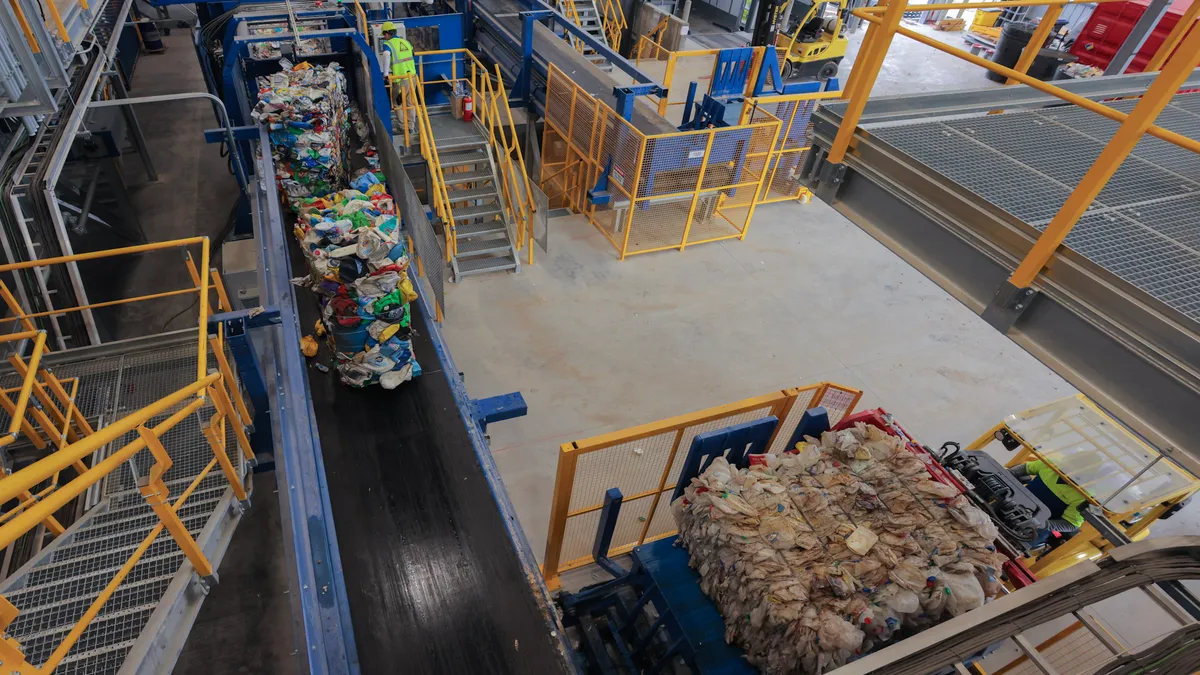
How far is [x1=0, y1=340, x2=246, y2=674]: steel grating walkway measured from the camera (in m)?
3.03

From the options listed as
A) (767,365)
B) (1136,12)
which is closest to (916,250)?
(767,365)

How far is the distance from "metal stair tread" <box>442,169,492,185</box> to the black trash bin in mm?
15119

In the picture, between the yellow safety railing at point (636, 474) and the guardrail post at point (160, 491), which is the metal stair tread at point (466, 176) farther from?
the guardrail post at point (160, 491)

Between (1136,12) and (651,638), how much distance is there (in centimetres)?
2097

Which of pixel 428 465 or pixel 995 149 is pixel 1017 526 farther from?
pixel 428 465

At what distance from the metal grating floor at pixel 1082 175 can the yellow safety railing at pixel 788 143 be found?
5.69 m

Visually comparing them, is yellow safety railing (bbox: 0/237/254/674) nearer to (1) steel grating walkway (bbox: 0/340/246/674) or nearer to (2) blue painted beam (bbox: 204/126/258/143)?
(1) steel grating walkway (bbox: 0/340/246/674)

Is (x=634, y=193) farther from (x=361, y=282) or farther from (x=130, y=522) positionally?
(x=130, y=522)

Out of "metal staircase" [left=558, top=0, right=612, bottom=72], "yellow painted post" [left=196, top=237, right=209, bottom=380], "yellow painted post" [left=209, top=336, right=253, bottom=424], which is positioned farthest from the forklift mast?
"yellow painted post" [left=209, top=336, right=253, bottom=424]

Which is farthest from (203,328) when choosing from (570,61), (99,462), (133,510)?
(570,61)

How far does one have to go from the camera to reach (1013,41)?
54.1ft

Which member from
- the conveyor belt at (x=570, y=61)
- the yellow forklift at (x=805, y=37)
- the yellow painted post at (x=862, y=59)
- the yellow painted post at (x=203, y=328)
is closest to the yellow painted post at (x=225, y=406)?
the yellow painted post at (x=203, y=328)

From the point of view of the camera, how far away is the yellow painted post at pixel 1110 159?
2.15 metres

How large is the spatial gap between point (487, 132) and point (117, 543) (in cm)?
766
